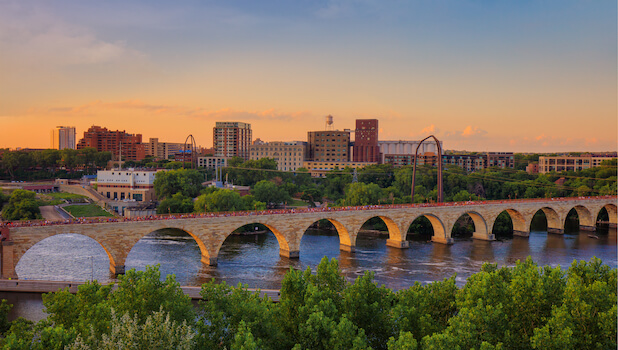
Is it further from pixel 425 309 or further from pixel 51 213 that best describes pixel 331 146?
pixel 425 309

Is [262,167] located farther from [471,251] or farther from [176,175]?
[471,251]

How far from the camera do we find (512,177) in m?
106

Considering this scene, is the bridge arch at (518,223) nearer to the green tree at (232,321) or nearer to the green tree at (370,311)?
the green tree at (370,311)

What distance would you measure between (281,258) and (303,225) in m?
3.84

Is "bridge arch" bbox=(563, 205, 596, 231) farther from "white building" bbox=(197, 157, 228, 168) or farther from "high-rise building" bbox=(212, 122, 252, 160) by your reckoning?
"high-rise building" bbox=(212, 122, 252, 160)

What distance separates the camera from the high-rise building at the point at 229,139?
161m

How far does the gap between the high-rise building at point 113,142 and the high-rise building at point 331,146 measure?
60.7 m

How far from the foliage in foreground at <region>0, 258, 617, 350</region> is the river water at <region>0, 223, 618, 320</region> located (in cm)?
1428

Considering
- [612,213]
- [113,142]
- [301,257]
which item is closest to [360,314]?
[301,257]

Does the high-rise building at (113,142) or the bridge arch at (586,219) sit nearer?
the bridge arch at (586,219)

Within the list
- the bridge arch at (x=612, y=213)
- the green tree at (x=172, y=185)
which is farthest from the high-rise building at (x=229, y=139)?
the bridge arch at (x=612, y=213)

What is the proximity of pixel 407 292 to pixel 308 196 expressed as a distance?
71.3 m

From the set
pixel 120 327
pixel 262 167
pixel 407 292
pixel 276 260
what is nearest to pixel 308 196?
pixel 262 167

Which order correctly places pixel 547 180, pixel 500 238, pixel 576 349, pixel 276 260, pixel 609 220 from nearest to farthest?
pixel 576 349 < pixel 276 260 < pixel 500 238 < pixel 609 220 < pixel 547 180
